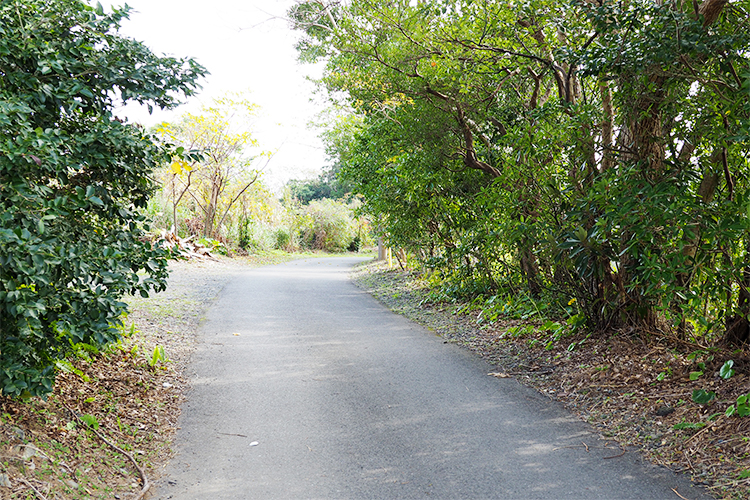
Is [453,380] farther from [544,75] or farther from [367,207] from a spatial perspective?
[367,207]

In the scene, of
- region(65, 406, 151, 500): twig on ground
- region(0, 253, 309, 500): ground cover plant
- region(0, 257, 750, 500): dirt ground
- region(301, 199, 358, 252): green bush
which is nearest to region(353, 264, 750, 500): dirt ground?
region(0, 257, 750, 500): dirt ground

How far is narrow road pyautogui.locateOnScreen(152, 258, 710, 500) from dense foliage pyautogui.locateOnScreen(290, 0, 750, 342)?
1587mm

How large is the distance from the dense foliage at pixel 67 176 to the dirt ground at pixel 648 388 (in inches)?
158

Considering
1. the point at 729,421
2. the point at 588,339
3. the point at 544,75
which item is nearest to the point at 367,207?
the point at 544,75

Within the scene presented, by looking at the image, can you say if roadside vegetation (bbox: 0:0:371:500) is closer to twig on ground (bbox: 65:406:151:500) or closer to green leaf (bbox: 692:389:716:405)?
twig on ground (bbox: 65:406:151:500)

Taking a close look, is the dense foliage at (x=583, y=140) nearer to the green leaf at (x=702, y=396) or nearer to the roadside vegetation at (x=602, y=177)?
the roadside vegetation at (x=602, y=177)

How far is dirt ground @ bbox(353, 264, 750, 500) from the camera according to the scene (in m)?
3.93

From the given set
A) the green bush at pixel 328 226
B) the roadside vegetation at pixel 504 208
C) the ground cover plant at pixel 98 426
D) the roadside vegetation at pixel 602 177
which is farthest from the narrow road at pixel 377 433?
the green bush at pixel 328 226

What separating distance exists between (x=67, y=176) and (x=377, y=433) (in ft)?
10.3

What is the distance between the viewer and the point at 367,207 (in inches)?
563

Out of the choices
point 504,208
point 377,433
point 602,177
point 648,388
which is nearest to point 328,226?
point 504,208

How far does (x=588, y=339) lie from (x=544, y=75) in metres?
3.67

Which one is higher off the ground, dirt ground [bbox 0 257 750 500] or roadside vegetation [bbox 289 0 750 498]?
roadside vegetation [bbox 289 0 750 498]

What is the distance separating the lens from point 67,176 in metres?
3.99
